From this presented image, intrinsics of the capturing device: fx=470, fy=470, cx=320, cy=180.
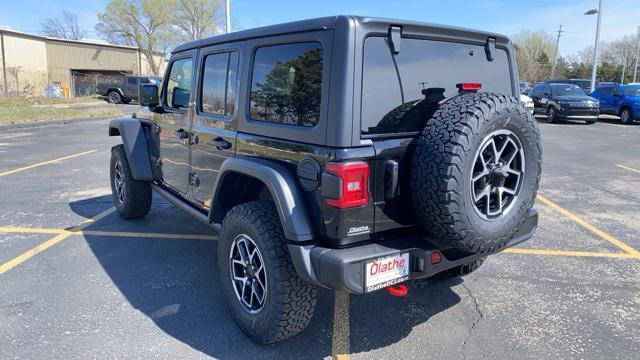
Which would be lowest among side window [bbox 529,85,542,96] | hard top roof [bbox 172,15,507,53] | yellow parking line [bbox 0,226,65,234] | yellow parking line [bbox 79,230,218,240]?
yellow parking line [bbox 0,226,65,234]

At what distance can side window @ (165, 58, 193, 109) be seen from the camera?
13.7 ft

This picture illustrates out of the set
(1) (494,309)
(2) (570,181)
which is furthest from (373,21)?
(2) (570,181)

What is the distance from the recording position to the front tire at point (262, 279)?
277cm

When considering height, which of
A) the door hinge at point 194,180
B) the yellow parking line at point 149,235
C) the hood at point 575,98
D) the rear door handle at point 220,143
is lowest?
the yellow parking line at point 149,235

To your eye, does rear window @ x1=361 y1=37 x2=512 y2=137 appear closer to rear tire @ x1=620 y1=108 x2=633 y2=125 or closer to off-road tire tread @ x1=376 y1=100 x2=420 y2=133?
off-road tire tread @ x1=376 y1=100 x2=420 y2=133

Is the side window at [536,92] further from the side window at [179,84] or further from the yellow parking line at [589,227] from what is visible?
the side window at [179,84]

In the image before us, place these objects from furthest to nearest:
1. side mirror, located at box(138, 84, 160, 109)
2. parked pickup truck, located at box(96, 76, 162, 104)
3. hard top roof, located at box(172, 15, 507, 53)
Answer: parked pickup truck, located at box(96, 76, 162, 104), side mirror, located at box(138, 84, 160, 109), hard top roof, located at box(172, 15, 507, 53)

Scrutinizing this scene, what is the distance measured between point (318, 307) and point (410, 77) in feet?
5.92

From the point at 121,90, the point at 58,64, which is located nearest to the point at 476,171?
the point at 121,90

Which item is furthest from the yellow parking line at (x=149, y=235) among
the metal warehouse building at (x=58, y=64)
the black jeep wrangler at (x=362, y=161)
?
the metal warehouse building at (x=58, y=64)

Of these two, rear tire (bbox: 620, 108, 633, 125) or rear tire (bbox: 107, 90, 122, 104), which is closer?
rear tire (bbox: 620, 108, 633, 125)

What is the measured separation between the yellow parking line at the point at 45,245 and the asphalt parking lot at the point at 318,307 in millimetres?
18

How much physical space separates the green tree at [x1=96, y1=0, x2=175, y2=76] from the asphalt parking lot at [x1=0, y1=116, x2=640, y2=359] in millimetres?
47951

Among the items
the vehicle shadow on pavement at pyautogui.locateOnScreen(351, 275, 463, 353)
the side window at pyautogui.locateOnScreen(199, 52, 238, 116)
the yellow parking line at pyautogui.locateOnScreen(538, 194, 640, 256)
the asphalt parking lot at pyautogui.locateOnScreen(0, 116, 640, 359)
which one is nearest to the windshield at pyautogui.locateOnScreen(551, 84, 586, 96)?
the yellow parking line at pyautogui.locateOnScreen(538, 194, 640, 256)
